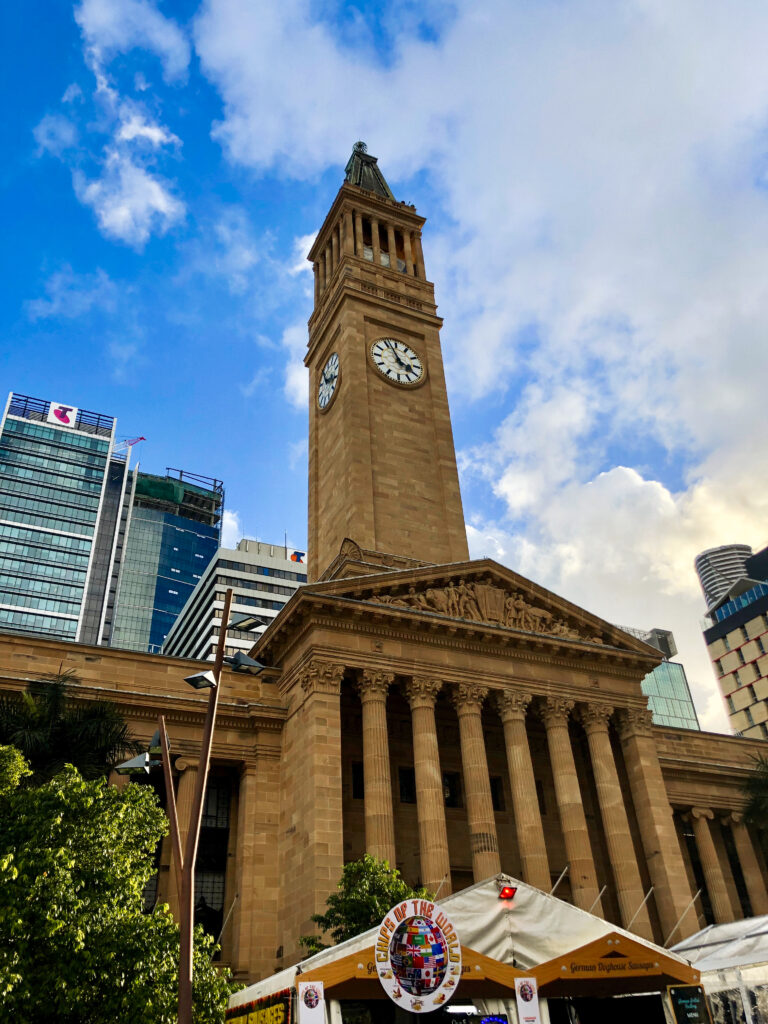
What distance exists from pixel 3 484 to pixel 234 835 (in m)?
120

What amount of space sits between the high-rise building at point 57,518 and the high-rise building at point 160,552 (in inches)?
340

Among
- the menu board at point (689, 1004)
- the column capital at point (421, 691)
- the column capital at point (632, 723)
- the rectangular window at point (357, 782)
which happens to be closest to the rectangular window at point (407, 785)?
the rectangular window at point (357, 782)

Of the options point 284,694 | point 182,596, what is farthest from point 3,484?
point 284,694

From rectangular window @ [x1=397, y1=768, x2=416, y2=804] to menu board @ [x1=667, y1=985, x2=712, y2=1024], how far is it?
20.4 meters

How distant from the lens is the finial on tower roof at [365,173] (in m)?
64.5

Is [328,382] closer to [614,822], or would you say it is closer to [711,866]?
[614,822]

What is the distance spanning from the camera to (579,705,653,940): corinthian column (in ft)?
115

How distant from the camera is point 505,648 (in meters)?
39.2

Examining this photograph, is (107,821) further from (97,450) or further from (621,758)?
(97,450)

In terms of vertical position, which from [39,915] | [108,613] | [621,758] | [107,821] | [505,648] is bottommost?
[39,915]

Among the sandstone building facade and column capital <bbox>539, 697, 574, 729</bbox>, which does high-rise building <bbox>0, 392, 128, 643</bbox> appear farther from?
column capital <bbox>539, 697, 574, 729</bbox>

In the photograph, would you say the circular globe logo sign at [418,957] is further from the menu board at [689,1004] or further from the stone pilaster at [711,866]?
the stone pilaster at [711,866]

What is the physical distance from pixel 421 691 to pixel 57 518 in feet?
398

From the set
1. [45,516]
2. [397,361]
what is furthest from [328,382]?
[45,516]
